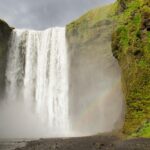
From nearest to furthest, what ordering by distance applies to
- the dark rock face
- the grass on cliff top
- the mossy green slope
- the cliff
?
the cliff → the mossy green slope → the grass on cliff top → the dark rock face

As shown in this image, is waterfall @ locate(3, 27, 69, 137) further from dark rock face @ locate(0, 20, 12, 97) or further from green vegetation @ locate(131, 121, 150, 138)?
green vegetation @ locate(131, 121, 150, 138)

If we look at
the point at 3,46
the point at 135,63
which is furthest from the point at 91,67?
the point at 135,63

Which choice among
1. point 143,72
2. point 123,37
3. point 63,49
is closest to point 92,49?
point 63,49

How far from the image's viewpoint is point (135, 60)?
113 ft

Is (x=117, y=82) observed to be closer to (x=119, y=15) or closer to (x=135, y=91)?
(x=119, y=15)

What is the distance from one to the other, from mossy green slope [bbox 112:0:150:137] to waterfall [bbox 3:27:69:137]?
94.9 ft

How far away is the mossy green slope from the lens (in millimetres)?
32594

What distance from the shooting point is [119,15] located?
61.5 metres

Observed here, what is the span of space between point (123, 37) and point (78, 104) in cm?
2825

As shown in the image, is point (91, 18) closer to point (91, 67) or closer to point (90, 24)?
point (90, 24)

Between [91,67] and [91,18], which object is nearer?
[91,67]

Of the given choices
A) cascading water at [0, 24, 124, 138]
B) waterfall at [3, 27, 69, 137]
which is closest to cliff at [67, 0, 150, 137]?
cascading water at [0, 24, 124, 138]

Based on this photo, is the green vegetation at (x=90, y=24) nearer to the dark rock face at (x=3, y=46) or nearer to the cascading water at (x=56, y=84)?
the cascading water at (x=56, y=84)

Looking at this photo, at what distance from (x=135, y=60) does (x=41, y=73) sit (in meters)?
36.6
